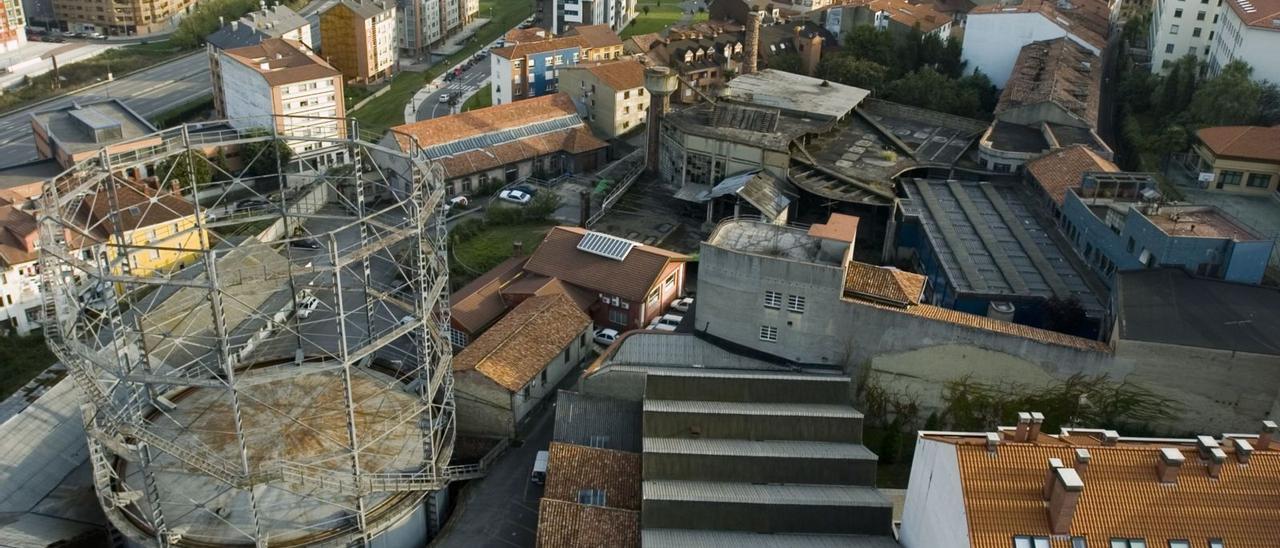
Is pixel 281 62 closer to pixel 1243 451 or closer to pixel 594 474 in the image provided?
pixel 594 474

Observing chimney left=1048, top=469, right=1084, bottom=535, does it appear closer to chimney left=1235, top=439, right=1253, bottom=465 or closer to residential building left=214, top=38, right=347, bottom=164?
chimney left=1235, top=439, right=1253, bottom=465

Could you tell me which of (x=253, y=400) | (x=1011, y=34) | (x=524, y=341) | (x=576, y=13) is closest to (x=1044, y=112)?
(x=1011, y=34)

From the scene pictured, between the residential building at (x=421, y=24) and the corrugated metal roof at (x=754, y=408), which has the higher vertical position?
the residential building at (x=421, y=24)

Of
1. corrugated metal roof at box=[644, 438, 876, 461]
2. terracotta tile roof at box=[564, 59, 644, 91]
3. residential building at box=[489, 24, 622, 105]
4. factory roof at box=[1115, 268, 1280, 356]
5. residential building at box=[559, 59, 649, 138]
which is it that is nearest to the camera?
corrugated metal roof at box=[644, 438, 876, 461]

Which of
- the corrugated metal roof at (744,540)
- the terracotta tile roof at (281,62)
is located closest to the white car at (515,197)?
the terracotta tile roof at (281,62)

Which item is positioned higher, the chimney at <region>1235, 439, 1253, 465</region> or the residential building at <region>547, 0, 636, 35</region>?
the residential building at <region>547, 0, 636, 35</region>

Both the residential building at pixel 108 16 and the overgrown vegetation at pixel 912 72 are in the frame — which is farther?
the residential building at pixel 108 16

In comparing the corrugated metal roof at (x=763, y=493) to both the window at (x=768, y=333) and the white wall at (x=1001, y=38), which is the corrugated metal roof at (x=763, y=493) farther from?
the white wall at (x=1001, y=38)

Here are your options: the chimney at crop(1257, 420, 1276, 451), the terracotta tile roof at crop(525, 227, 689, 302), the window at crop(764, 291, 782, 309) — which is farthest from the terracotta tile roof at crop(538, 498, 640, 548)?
the chimney at crop(1257, 420, 1276, 451)
